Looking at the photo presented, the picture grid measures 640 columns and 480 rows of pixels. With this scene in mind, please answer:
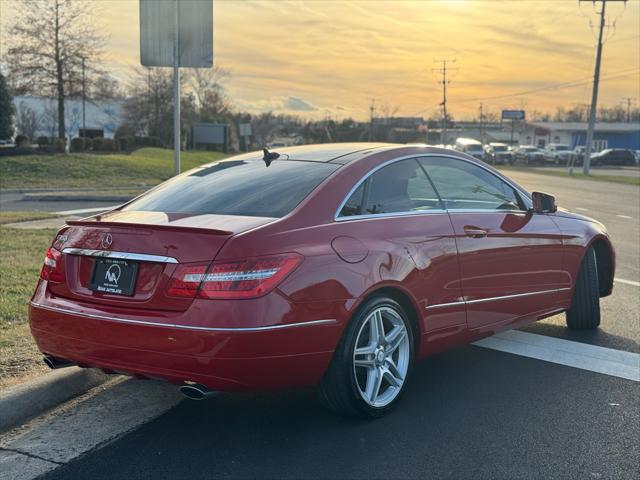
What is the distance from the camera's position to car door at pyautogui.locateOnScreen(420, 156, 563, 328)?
503 cm

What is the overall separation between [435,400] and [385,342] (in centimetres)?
63

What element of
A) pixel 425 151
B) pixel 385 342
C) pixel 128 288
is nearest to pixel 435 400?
pixel 385 342

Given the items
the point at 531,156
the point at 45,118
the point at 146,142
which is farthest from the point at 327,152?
the point at 531,156

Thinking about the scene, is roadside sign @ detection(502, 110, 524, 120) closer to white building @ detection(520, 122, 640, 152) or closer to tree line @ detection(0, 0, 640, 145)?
white building @ detection(520, 122, 640, 152)

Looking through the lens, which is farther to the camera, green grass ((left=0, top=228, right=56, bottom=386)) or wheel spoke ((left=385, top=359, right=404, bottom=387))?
green grass ((left=0, top=228, right=56, bottom=386))

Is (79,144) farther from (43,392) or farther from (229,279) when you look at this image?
(229,279)

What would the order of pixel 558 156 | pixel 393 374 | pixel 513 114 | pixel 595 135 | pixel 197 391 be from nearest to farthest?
pixel 197 391 → pixel 393 374 → pixel 558 156 → pixel 595 135 → pixel 513 114

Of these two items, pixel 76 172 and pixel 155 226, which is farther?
pixel 76 172

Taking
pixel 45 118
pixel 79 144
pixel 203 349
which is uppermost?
pixel 45 118

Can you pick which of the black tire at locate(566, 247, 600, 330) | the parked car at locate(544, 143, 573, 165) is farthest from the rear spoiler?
the parked car at locate(544, 143, 573, 165)

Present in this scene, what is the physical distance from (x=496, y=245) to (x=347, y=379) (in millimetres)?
1791

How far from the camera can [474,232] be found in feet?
16.6

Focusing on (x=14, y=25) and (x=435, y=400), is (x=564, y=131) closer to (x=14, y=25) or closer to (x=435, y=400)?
(x=14, y=25)

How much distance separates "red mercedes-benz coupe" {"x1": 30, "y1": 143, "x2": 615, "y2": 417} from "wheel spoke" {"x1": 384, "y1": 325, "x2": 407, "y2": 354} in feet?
0.03
